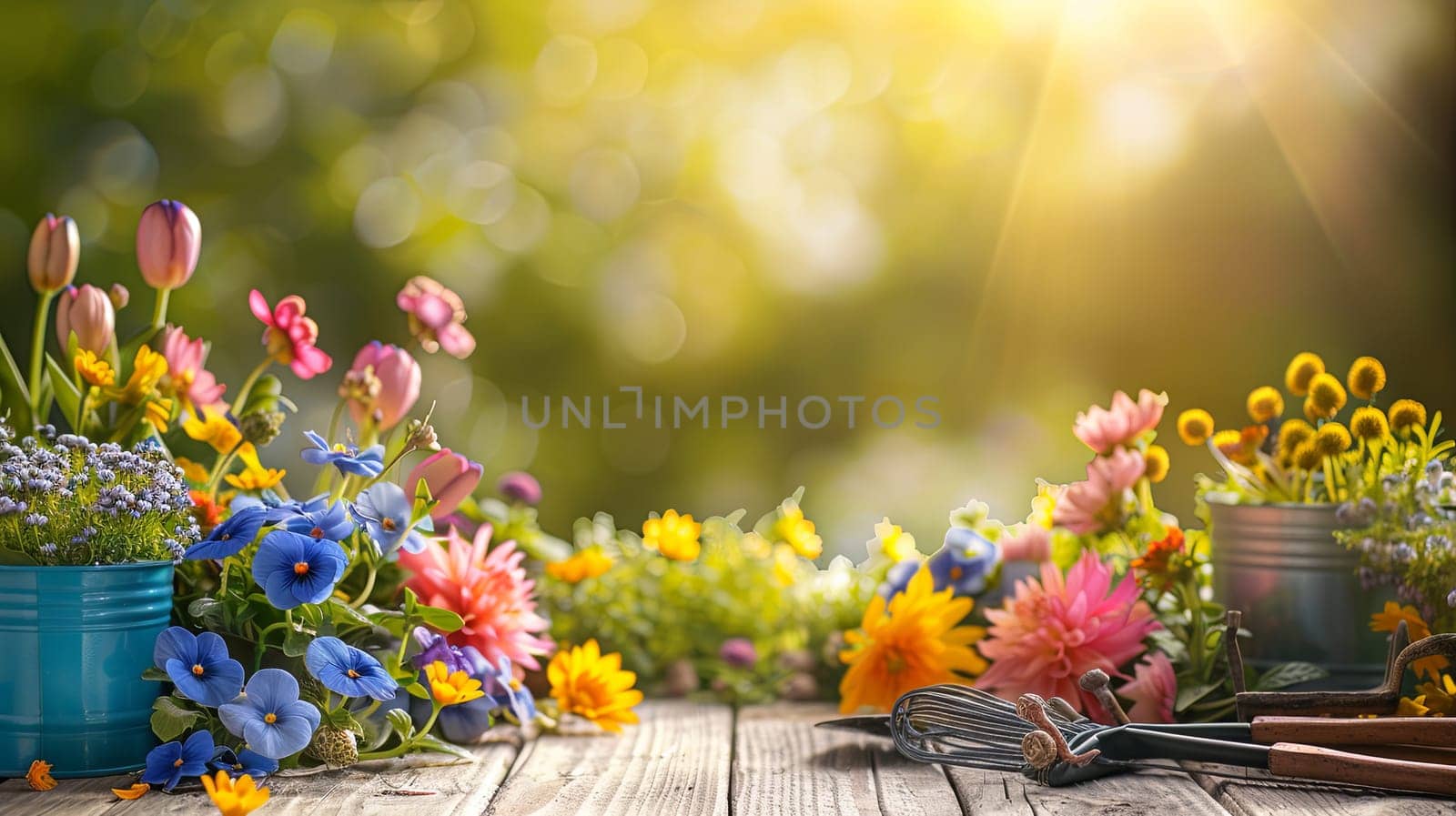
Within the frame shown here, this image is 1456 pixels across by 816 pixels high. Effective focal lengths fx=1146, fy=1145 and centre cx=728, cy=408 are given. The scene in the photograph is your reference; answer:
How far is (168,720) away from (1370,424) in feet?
3.58

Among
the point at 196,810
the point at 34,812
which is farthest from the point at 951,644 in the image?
the point at 34,812

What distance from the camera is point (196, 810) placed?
842 mm

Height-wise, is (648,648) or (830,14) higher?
(830,14)

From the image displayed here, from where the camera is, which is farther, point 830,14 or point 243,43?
point 830,14

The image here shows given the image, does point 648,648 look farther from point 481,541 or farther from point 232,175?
point 232,175

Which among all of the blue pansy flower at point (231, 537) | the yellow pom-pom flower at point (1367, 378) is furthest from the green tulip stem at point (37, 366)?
the yellow pom-pom flower at point (1367, 378)

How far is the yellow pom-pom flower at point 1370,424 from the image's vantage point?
1092mm

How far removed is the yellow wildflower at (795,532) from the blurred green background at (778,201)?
614 millimetres

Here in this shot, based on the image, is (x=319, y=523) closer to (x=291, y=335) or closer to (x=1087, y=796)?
(x=291, y=335)

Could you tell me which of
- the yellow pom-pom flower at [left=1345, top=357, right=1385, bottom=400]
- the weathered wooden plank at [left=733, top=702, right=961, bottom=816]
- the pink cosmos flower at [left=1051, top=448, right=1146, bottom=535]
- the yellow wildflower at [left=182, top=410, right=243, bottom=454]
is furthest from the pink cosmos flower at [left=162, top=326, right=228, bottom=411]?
the yellow pom-pom flower at [left=1345, top=357, right=1385, bottom=400]

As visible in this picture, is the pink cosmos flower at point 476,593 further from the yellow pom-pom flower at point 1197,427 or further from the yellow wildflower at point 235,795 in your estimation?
the yellow pom-pom flower at point 1197,427

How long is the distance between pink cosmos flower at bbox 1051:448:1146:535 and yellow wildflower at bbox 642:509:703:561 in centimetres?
47

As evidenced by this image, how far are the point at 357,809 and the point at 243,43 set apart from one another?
80.4 inches

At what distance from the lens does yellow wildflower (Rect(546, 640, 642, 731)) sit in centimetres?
115
